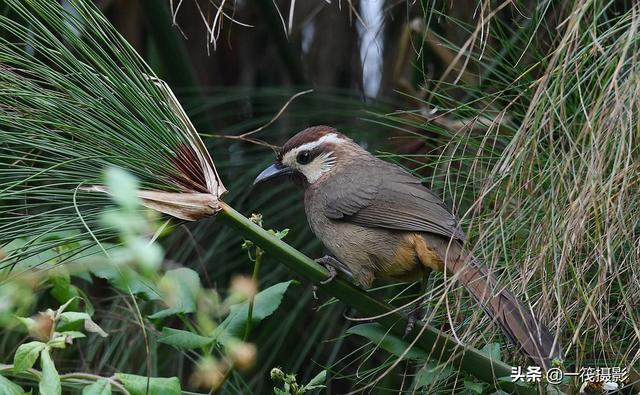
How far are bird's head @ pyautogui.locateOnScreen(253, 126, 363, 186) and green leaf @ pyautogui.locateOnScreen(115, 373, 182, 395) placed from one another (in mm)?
1267

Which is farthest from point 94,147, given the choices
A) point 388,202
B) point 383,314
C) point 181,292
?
point 388,202

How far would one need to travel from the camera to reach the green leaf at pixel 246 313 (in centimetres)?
224

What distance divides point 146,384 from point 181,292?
0.40m

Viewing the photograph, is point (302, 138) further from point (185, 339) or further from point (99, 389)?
point (99, 389)

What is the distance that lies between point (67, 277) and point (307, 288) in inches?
59.7

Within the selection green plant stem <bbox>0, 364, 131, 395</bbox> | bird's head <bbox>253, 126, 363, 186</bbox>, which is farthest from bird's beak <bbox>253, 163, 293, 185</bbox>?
green plant stem <bbox>0, 364, 131, 395</bbox>

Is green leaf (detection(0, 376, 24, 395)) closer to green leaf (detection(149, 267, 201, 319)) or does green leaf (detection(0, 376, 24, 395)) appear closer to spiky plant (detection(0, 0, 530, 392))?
spiky plant (detection(0, 0, 530, 392))

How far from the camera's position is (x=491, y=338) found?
2.45 meters

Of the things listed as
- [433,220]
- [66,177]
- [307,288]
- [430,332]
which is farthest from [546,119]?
[307,288]

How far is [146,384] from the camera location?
6.52 ft

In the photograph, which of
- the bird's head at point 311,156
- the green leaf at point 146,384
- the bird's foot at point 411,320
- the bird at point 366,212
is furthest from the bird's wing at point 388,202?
the green leaf at point 146,384

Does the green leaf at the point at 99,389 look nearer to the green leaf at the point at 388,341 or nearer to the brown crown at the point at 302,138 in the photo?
the green leaf at the point at 388,341

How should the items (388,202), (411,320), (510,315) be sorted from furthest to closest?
1. (388,202)
2. (411,320)
3. (510,315)

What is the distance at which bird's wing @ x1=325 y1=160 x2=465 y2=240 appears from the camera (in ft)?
9.30
